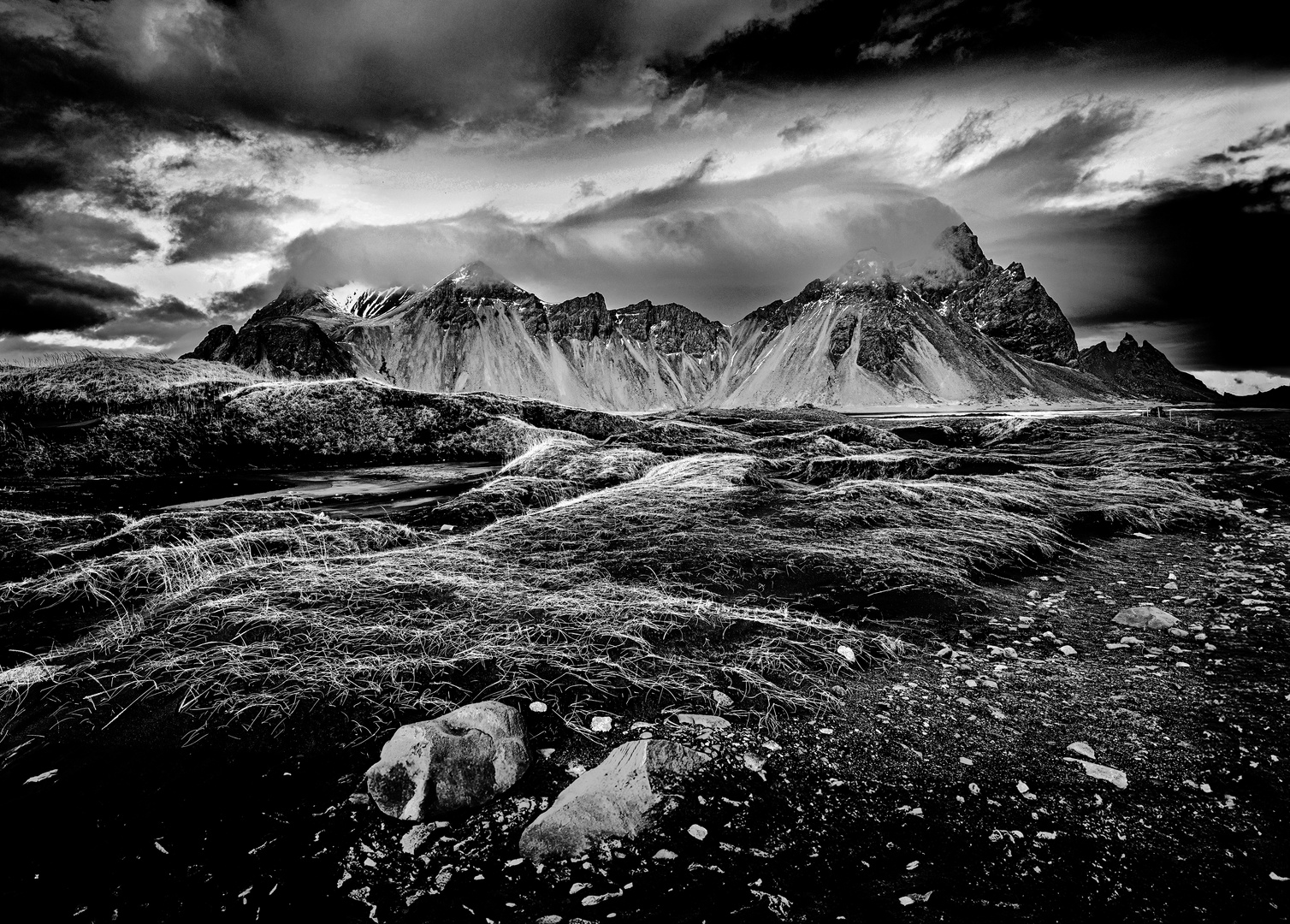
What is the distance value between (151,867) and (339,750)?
2.99ft

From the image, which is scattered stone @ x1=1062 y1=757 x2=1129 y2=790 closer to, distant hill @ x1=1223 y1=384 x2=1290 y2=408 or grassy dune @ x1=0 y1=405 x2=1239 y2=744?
grassy dune @ x1=0 y1=405 x2=1239 y2=744

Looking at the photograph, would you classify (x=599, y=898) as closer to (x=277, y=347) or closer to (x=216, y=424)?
(x=216, y=424)

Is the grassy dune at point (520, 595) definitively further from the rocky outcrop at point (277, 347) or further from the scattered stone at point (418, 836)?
the rocky outcrop at point (277, 347)

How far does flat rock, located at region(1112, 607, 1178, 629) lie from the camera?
5.19 meters

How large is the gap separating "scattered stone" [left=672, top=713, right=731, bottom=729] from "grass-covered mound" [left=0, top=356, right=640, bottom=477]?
442 inches

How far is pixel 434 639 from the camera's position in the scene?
4.52m

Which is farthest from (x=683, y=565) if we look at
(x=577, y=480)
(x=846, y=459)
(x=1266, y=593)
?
(x=846, y=459)

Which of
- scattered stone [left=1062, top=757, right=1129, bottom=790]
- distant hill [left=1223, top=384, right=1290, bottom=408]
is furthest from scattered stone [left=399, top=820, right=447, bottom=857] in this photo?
distant hill [left=1223, top=384, right=1290, bottom=408]

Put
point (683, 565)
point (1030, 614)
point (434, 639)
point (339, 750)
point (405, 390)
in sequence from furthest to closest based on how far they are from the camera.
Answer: point (405, 390) < point (683, 565) < point (1030, 614) < point (434, 639) < point (339, 750)

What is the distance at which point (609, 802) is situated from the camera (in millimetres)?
2709

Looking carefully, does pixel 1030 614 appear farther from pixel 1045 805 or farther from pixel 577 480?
pixel 577 480

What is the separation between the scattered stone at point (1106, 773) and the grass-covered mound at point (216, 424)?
12961 mm

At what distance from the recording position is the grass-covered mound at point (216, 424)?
9.84 metres

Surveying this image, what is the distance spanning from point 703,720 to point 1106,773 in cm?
224
